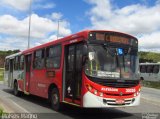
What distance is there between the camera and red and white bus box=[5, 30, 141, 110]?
12391 mm

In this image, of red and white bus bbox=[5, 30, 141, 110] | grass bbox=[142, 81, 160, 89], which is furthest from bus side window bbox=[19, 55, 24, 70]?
grass bbox=[142, 81, 160, 89]

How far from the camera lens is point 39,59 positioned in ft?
58.5

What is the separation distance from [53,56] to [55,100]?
1932mm

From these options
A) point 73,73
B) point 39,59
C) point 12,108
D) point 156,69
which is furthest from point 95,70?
point 156,69

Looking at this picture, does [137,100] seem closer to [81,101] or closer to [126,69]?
[126,69]

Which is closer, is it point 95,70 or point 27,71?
point 95,70

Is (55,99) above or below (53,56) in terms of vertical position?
below

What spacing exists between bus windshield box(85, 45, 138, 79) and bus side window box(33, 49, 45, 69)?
5009mm

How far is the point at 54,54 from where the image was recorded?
615 inches

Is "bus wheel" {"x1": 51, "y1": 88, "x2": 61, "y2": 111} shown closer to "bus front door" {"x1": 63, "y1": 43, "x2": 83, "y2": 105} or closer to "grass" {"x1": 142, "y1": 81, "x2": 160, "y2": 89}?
"bus front door" {"x1": 63, "y1": 43, "x2": 83, "y2": 105}

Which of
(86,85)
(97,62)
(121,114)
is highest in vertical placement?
(97,62)

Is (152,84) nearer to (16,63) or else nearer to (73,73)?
(16,63)

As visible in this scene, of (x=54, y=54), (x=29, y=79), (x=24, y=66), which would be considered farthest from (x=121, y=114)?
(x=24, y=66)

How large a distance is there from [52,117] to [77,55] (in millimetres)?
2426
